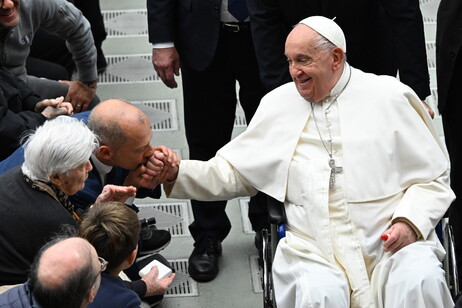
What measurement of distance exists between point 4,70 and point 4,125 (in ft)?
1.33

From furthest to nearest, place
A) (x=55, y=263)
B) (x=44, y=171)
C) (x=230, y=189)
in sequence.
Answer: (x=230, y=189), (x=44, y=171), (x=55, y=263)

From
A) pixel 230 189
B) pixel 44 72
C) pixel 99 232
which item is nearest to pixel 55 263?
pixel 99 232

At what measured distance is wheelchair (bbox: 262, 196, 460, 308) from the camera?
4.54 meters

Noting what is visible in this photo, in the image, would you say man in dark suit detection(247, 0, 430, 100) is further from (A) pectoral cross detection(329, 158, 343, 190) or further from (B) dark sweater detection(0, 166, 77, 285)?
(B) dark sweater detection(0, 166, 77, 285)

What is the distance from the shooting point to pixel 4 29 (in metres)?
5.42

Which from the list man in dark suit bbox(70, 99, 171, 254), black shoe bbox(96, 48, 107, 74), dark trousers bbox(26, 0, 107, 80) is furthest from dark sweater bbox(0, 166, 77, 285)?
black shoe bbox(96, 48, 107, 74)

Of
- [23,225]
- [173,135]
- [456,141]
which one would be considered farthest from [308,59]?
[173,135]

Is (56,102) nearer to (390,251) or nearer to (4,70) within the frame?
(4,70)

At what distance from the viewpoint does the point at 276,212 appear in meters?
4.66

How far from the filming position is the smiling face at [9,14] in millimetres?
5282

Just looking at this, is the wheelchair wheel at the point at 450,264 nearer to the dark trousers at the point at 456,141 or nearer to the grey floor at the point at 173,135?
the dark trousers at the point at 456,141

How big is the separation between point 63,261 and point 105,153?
1.20 m

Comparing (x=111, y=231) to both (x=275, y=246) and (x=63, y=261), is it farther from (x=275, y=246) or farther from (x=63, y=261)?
(x=275, y=246)

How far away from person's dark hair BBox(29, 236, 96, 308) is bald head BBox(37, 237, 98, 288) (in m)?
0.01
